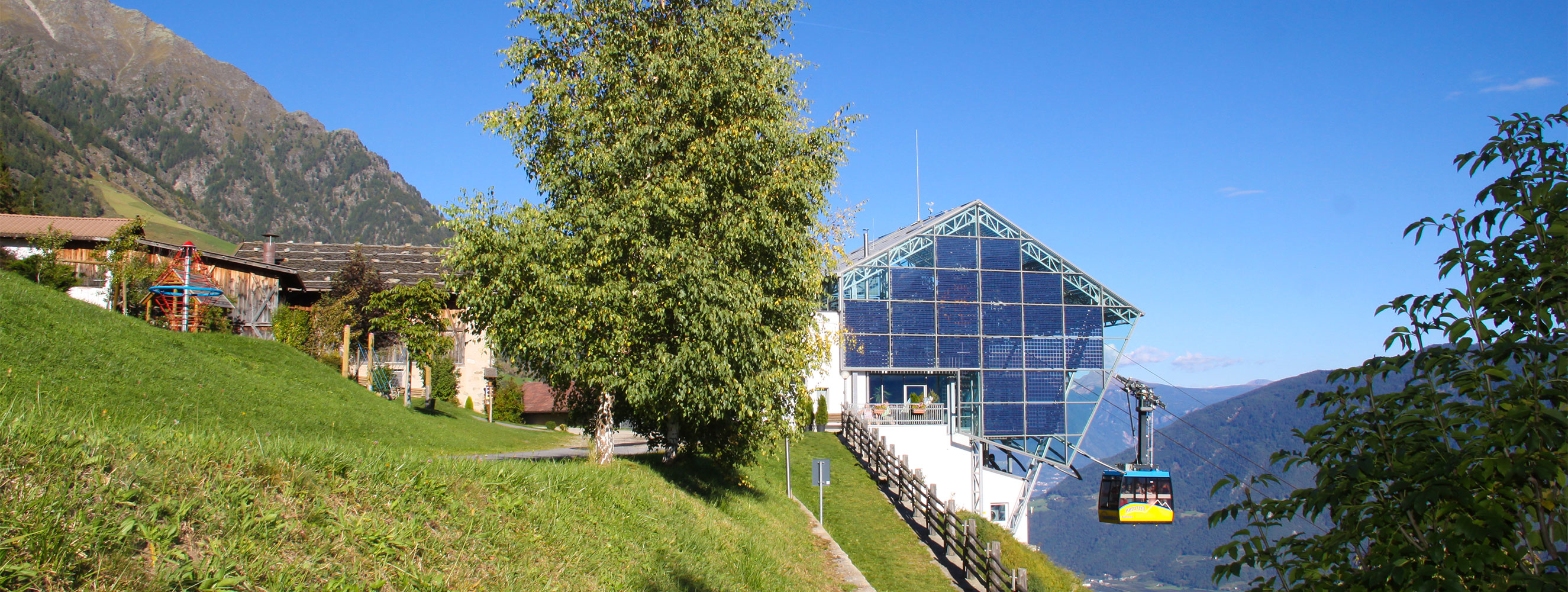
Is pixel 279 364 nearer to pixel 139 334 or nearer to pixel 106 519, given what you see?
pixel 139 334

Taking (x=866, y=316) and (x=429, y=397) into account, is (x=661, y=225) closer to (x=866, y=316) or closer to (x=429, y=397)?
(x=429, y=397)

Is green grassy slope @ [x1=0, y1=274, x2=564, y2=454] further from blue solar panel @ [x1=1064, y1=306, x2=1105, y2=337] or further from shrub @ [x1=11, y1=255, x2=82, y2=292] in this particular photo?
blue solar panel @ [x1=1064, y1=306, x2=1105, y2=337]

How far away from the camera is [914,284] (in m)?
38.1

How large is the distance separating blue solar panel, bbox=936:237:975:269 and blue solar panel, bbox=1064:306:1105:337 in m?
5.48

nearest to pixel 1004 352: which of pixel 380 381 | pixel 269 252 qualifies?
pixel 380 381

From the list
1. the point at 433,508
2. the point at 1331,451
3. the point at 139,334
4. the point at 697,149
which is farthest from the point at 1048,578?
the point at 139,334

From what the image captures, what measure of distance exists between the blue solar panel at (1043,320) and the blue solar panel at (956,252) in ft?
11.3

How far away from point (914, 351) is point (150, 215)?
191 meters

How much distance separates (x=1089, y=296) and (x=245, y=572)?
39.2 metres

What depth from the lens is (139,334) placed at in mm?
16703

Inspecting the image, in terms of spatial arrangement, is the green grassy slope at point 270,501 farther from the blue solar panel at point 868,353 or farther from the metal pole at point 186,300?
the blue solar panel at point 868,353

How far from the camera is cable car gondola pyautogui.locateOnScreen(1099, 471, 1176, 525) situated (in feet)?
98.5

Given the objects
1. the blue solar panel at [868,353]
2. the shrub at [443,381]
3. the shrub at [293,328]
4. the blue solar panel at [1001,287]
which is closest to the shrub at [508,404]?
the shrub at [443,381]

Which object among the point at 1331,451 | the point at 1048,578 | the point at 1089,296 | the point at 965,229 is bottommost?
the point at 1048,578
